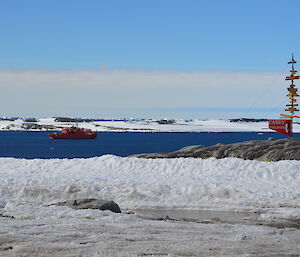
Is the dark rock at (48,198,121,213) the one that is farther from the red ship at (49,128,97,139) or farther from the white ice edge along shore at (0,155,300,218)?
the red ship at (49,128,97,139)

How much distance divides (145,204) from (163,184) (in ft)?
7.60

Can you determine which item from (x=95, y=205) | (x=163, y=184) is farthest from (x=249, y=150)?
(x=95, y=205)

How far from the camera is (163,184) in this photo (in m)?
19.4

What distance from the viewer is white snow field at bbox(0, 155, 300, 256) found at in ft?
33.3

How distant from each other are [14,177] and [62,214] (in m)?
7.41

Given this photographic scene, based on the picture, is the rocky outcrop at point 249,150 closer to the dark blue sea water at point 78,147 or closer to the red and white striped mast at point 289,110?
the red and white striped mast at point 289,110

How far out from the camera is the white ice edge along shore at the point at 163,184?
669 inches

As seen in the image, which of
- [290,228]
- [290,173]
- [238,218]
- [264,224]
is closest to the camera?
[290,228]

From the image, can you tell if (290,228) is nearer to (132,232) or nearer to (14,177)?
(132,232)

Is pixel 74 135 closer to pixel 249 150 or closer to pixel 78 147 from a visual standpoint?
pixel 78 147

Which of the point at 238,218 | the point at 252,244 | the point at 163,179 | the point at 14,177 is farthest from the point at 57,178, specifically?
the point at 252,244

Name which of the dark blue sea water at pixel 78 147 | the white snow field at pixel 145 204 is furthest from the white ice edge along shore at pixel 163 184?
→ the dark blue sea water at pixel 78 147

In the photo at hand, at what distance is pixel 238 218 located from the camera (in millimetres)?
14883

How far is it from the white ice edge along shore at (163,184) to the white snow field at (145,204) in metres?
0.03
